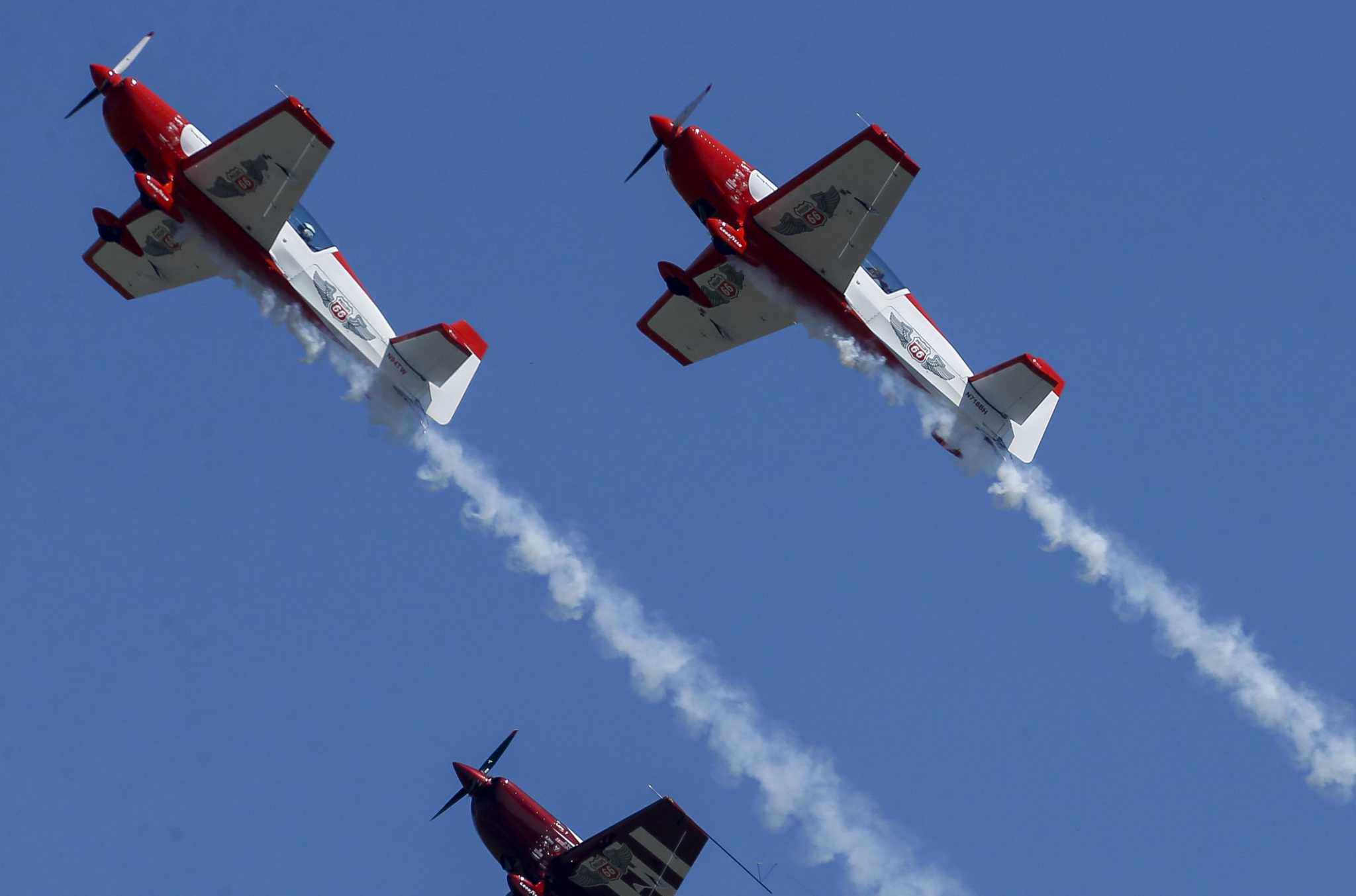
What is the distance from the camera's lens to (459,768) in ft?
198

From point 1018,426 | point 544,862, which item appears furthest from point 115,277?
point 1018,426

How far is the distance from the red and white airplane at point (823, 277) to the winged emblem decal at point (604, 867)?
11.7 meters

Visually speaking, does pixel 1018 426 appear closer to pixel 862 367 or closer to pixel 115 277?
pixel 862 367

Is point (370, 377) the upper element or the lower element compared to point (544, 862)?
upper

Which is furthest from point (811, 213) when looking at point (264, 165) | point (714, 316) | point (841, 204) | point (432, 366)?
point (264, 165)

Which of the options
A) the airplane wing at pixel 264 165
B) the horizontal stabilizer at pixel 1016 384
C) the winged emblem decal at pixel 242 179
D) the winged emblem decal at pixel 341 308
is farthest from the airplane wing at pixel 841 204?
the winged emblem decal at pixel 242 179

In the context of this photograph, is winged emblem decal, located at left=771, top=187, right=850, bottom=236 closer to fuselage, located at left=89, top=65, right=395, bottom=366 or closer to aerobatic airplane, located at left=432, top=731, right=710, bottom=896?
fuselage, located at left=89, top=65, right=395, bottom=366

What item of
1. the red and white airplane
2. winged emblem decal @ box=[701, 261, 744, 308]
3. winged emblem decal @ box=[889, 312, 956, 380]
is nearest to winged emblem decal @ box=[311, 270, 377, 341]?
the red and white airplane

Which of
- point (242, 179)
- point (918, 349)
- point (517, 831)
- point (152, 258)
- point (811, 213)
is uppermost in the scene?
point (918, 349)

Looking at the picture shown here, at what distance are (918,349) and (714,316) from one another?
4.60 meters

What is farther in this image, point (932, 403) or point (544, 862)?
point (932, 403)

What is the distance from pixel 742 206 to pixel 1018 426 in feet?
27.9

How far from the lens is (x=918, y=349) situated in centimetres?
6322

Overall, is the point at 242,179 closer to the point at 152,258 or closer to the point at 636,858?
the point at 152,258
